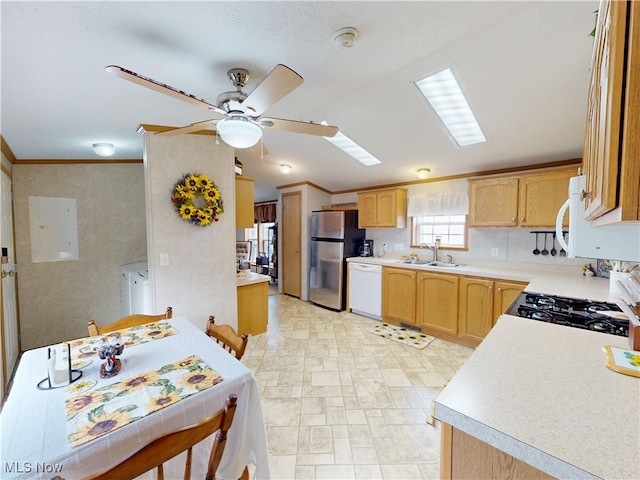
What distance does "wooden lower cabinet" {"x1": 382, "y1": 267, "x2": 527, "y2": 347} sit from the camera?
114 inches

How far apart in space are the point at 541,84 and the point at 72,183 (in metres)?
4.71

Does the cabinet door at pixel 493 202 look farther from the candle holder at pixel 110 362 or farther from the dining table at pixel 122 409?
the candle holder at pixel 110 362

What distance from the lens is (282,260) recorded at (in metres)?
5.61

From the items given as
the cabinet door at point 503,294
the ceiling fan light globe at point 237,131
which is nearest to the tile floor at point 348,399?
the cabinet door at point 503,294

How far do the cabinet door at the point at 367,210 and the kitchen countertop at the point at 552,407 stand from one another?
3315 mm

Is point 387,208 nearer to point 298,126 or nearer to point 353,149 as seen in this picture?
point 353,149

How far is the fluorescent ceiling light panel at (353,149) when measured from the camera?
3375 mm

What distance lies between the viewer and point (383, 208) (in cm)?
419

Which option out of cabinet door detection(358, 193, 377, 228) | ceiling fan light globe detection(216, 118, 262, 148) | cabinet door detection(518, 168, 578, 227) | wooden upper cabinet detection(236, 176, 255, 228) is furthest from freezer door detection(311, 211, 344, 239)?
ceiling fan light globe detection(216, 118, 262, 148)

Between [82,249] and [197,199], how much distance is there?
1.80m

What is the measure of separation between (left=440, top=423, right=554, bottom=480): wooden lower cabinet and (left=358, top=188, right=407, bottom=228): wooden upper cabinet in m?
3.50

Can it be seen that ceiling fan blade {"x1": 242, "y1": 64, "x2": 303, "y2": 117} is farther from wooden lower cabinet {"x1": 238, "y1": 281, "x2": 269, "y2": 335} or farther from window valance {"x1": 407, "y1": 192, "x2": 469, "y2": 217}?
window valance {"x1": 407, "y1": 192, "x2": 469, "y2": 217}

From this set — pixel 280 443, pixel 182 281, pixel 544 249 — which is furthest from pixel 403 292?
pixel 182 281

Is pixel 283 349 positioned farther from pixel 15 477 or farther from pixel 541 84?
pixel 541 84
